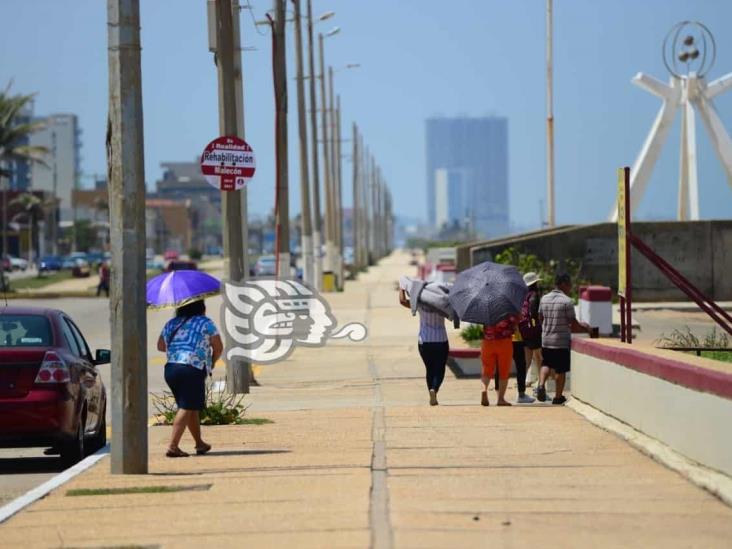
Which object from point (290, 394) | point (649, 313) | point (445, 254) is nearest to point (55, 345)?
point (290, 394)

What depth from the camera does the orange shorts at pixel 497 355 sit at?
17.5m

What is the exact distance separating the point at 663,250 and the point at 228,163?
68.8 ft

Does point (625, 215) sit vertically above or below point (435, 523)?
above

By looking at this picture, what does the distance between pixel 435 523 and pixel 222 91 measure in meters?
13.2

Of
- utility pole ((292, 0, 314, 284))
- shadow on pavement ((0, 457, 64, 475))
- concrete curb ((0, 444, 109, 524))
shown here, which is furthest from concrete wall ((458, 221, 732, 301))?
concrete curb ((0, 444, 109, 524))

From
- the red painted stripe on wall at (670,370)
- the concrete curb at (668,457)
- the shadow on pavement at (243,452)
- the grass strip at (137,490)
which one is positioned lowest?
the shadow on pavement at (243,452)

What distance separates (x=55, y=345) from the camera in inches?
558

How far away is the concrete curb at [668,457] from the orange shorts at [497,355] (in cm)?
214

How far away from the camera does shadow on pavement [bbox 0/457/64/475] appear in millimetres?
14126

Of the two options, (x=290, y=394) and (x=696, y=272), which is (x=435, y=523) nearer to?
(x=290, y=394)

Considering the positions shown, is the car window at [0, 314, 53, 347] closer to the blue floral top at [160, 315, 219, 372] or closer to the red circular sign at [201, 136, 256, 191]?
the blue floral top at [160, 315, 219, 372]

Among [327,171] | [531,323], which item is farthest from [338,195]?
[531,323]

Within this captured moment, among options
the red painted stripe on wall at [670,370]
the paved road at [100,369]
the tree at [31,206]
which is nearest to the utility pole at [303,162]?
the paved road at [100,369]

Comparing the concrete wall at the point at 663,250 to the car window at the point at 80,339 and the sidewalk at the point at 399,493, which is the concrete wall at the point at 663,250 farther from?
the car window at the point at 80,339
